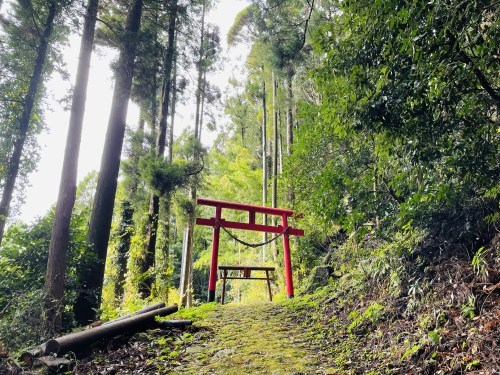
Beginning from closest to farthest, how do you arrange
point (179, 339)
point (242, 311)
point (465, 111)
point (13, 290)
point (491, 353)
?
point (491, 353), point (465, 111), point (179, 339), point (13, 290), point (242, 311)

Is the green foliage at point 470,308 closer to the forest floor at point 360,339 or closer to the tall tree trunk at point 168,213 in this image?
the forest floor at point 360,339

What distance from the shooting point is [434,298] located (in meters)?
2.82

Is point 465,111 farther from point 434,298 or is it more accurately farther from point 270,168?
point 270,168

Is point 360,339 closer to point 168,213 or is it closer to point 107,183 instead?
point 107,183

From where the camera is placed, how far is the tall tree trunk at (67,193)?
422 centimetres

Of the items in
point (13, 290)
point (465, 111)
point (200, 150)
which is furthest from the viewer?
point (200, 150)

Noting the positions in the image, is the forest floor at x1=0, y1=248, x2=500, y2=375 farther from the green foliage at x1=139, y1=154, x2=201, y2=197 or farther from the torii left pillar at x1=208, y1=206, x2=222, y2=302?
the green foliage at x1=139, y1=154, x2=201, y2=197

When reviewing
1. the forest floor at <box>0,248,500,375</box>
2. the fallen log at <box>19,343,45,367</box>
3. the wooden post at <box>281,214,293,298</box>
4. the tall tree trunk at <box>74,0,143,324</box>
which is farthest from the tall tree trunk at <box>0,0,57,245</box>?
the forest floor at <box>0,248,500,375</box>

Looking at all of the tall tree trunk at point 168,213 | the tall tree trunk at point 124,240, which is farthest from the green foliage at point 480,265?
the tall tree trunk at point 124,240

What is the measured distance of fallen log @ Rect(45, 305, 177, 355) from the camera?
292 centimetres

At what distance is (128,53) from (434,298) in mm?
6691

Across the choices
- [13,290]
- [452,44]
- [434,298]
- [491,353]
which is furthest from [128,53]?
[491,353]

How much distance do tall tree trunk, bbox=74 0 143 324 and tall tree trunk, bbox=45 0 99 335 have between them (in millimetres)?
941

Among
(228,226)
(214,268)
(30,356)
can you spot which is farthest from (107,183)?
(30,356)
